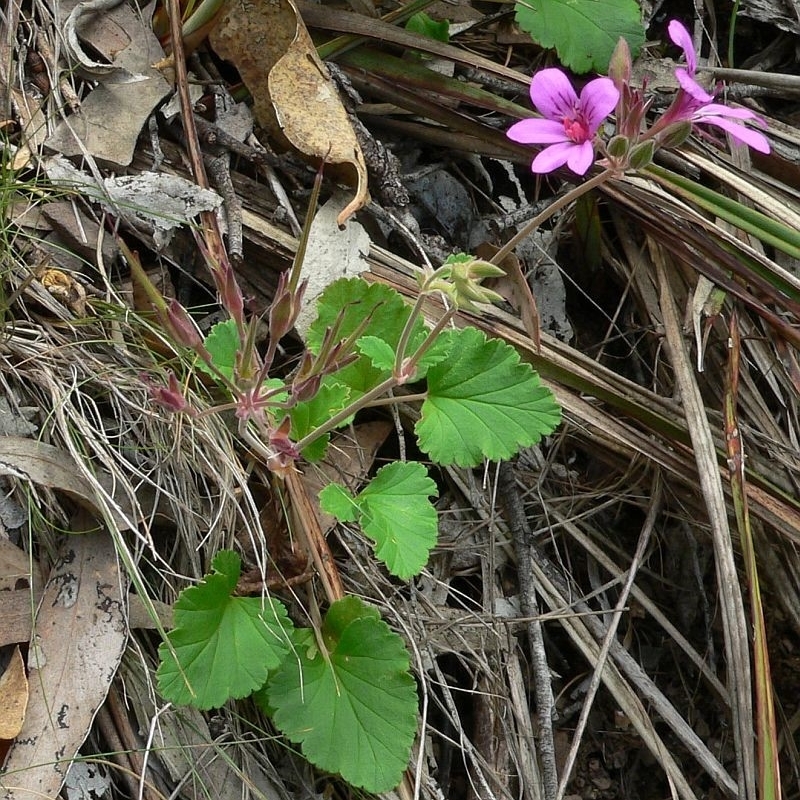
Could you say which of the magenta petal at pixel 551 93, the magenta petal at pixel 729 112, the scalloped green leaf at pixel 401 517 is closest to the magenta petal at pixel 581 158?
the magenta petal at pixel 551 93

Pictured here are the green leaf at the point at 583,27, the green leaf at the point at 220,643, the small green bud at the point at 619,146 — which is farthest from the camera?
the green leaf at the point at 583,27

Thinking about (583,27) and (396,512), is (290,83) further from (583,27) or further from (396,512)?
(396,512)

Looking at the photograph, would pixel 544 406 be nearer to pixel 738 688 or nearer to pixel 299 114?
pixel 738 688

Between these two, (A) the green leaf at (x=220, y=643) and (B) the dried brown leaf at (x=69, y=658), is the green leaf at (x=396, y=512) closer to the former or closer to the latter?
(A) the green leaf at (x=220, y=643)

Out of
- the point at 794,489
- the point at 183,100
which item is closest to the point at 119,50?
the point at 183,100

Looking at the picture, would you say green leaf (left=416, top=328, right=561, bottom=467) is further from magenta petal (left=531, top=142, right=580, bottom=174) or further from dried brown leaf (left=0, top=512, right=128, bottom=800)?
dried brown leaf (left=0, top=512, right=128, bottom=800)

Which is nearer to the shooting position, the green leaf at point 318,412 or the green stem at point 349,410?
the green stem at point 349,410

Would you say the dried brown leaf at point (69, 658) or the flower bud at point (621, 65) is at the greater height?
the flower bud at point (621, 65)

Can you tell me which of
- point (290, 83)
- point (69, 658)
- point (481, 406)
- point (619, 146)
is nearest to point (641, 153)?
point (619, 146)
